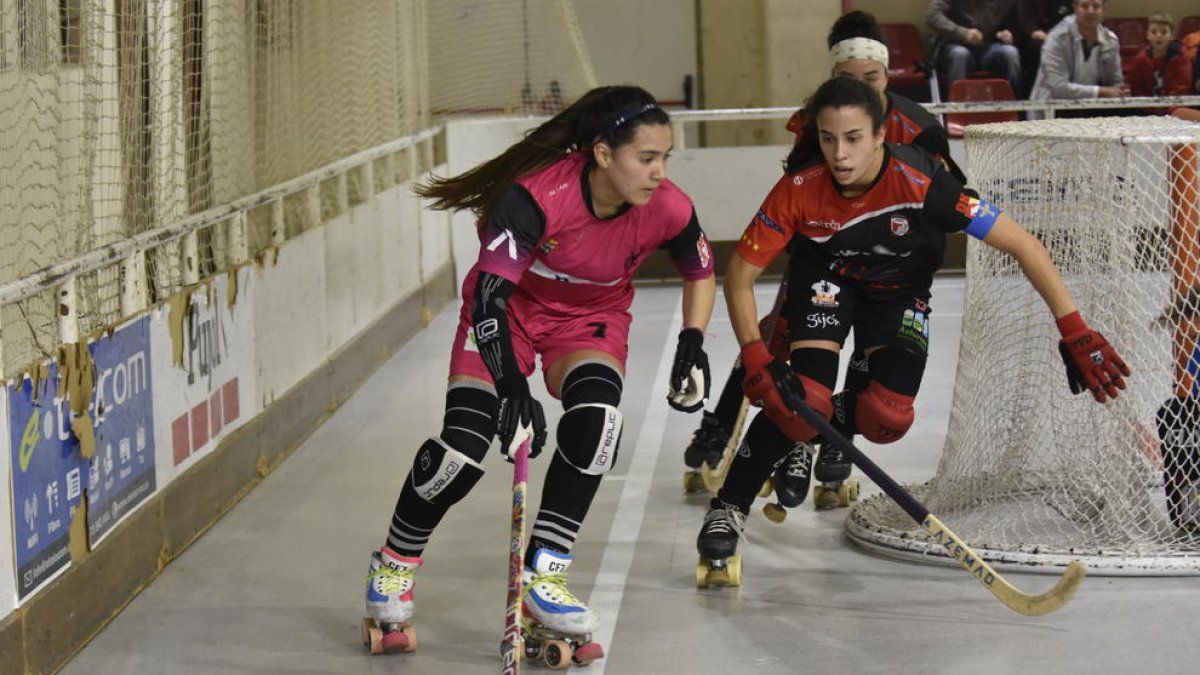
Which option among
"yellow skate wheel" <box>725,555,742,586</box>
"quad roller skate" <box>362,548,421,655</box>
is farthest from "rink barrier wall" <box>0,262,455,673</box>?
"yellow skate wheel" <box>725,555,742,586</box>

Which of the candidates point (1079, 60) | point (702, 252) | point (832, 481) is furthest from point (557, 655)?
point (1079, 60)

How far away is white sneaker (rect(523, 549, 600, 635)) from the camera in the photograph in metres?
4.41

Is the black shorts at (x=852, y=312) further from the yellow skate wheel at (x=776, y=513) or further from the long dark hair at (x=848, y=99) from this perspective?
the yellow skate wheel at (x=776, y=513)

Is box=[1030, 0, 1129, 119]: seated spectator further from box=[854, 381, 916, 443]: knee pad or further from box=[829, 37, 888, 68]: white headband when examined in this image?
box=[854, 381, 916, 443]: knee pad

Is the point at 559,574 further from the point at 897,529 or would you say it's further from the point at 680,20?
the point at 680,20

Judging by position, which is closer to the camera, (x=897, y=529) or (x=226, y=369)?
(x=897, y=529)

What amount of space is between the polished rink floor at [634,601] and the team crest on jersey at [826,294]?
2.65 ft

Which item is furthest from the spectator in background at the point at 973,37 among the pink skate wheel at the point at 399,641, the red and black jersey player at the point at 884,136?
the pink skate wheel at the point at 399,641

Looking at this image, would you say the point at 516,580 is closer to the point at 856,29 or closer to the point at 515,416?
the point at 515,416

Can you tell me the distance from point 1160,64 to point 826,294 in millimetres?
8543

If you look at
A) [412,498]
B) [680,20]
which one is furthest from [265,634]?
[680,20]

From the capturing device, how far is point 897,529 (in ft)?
17.8

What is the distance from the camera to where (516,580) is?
4219 millimetres

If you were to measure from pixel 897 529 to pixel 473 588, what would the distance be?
1.34 metres
